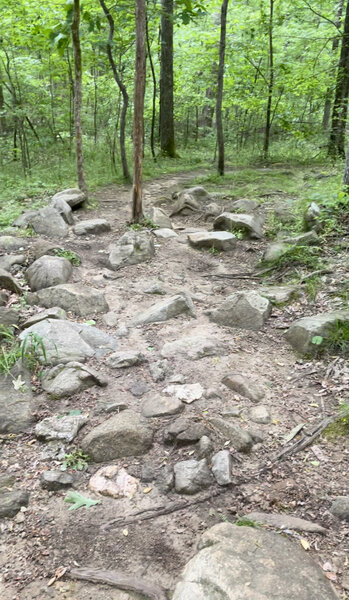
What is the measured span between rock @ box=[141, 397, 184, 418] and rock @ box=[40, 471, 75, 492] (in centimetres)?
80

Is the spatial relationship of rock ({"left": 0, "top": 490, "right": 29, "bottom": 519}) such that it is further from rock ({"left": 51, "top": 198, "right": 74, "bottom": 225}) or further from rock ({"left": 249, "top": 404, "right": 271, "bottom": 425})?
rock ({"left": 51, "top": 198, "right": 74, "bottom": 225})

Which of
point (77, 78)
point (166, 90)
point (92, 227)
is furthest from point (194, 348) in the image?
point (166, 90)

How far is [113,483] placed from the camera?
113 inches

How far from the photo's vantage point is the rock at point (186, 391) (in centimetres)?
365

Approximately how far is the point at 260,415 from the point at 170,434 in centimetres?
77

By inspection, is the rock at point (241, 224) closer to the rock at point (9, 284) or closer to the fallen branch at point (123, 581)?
the rock at point (9, 284)

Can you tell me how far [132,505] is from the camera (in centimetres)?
270

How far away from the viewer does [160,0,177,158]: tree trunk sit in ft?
45.7

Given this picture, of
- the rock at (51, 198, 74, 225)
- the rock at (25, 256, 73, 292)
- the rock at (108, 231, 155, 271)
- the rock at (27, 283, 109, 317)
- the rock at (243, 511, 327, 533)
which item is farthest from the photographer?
the rock at (51, 198, 74, 225)

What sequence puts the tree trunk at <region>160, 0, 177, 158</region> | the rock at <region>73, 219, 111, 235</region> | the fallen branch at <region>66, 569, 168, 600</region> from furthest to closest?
the tree trunk at <region>160, 0, 177, 158</region>, the rock at <region>73, 219, 111, 235</region>, the fallen branch at <region>66, 569, 168, 600</region>

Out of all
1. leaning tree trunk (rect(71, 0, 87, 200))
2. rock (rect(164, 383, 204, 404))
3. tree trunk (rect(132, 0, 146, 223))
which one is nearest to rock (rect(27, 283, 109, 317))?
rock (rect(164, 383, 204, 404))

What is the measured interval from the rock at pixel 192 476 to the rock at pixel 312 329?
187 centimetres

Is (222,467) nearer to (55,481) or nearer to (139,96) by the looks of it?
(55,481)

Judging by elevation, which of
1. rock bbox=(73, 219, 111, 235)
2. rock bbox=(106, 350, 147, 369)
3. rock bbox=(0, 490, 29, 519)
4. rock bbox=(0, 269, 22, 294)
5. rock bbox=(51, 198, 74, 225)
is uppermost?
rock bbox=(51, 198, 74, 225)
